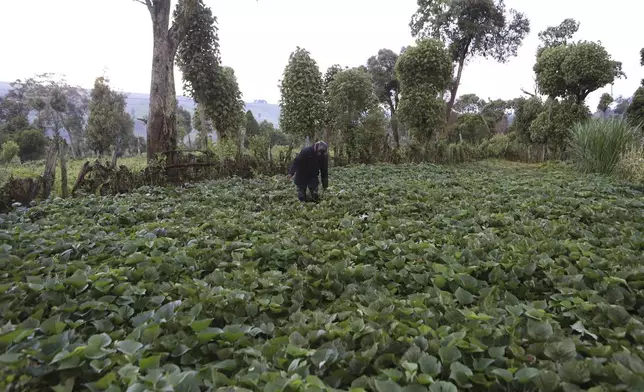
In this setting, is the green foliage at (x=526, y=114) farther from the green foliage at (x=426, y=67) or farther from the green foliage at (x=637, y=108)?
the green foliage at (x=426, y=67)

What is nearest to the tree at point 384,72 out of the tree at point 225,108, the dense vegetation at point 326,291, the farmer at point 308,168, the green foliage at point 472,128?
the green foliage at point 472,128

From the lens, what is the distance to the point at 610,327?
1.88 m

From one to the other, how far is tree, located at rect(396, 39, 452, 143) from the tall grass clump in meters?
5.40

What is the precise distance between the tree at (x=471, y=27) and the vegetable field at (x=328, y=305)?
1723 cm

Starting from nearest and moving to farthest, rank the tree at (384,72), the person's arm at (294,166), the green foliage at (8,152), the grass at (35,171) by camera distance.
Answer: the person's arm at (294,166) → the grass at (35,171) → the green foliage at (8,152) → the tree at (384,72)

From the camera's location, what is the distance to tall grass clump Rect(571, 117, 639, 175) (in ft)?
30.6

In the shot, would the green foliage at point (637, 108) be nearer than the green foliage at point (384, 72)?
Yes

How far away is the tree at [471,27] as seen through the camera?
1870 centimetres

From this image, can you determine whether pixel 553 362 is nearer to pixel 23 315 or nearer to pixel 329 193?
pixel 23 315

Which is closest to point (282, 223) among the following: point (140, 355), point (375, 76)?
point (140, 355)

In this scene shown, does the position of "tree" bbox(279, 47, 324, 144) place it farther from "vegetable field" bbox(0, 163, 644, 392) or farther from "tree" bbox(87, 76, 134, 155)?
"tree" bbox(87, 76, 134, 155)

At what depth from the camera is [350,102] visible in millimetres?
14812

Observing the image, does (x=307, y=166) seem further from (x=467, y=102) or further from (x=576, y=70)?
(x=467, y=102)

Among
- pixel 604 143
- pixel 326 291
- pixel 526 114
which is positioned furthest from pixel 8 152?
pixel 526 114
